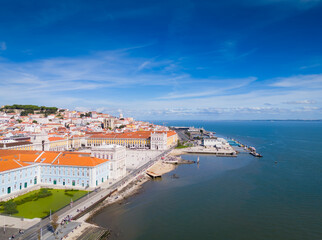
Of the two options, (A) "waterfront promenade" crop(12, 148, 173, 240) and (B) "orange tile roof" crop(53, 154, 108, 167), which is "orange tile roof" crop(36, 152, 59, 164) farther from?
(A) "waterfront promenade" crop(12, 148, 173, 240)

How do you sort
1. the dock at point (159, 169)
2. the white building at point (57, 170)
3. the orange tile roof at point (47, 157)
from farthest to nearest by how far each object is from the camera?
1. the dock at point (159, 169)
2. the orange tile roof at point (47, 157)
3. the white building at point (57, 170)

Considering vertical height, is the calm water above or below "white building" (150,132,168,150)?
below

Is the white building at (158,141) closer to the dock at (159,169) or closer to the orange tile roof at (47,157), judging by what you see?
the dock at (159,169)

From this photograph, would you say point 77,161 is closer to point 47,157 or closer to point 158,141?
point 47,157

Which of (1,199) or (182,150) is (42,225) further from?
(182,150)

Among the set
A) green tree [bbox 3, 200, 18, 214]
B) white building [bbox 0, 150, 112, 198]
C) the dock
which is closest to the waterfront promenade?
the dock

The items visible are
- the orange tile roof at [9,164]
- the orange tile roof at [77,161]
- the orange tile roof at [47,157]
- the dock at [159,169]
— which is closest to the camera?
the orange tile roof at [9,164]

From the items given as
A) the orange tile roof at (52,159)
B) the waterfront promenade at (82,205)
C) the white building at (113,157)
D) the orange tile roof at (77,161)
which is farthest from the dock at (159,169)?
the orange tile roof at (77,161)

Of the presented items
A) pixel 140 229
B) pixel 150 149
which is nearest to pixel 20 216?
pixel 140 229

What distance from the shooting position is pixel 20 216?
936 inches

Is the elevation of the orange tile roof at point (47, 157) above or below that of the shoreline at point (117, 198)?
above

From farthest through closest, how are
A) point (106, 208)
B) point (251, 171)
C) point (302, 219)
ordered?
point (251, 171)
point (106, 208)
point (302, 219)

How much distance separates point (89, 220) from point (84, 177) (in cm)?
934

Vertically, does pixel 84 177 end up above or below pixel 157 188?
above
